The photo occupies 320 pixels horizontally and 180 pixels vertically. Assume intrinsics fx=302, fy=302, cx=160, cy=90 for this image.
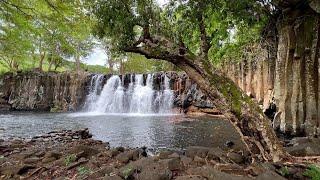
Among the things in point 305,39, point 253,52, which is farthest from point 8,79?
point 305,39

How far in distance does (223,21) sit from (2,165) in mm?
8512

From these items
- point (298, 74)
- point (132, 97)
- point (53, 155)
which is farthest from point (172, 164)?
point (132, 97)

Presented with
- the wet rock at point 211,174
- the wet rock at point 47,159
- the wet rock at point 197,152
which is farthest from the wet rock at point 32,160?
the wet rock at point 211,174

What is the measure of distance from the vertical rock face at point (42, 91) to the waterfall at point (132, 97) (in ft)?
7.38

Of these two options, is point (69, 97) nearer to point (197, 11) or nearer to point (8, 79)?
point (8, 79)

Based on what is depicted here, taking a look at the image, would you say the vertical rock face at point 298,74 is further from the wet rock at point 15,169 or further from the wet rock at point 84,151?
the wet rock at point 15,169

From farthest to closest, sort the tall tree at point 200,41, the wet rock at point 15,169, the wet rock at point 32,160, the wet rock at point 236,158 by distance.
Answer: the wet rock at point 32,160, the wet rock at point 236,158, the tall tree at point 200,41, the wet rock at point 15,169

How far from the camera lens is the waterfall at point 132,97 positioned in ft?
91.0

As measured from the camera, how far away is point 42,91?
1330 inches

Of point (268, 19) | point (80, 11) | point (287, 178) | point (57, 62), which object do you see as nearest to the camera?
point (287, 178)

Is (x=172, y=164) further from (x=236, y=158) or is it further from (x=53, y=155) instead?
(x=53, y=155)

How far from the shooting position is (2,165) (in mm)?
6949

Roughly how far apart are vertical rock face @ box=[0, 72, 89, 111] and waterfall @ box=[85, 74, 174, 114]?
7.38 ft

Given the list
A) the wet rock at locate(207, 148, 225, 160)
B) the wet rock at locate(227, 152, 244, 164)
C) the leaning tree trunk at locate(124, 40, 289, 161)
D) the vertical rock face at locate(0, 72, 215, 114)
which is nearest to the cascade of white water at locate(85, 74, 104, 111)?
the vertical rock face at locate(0, 72, 215, 114)
